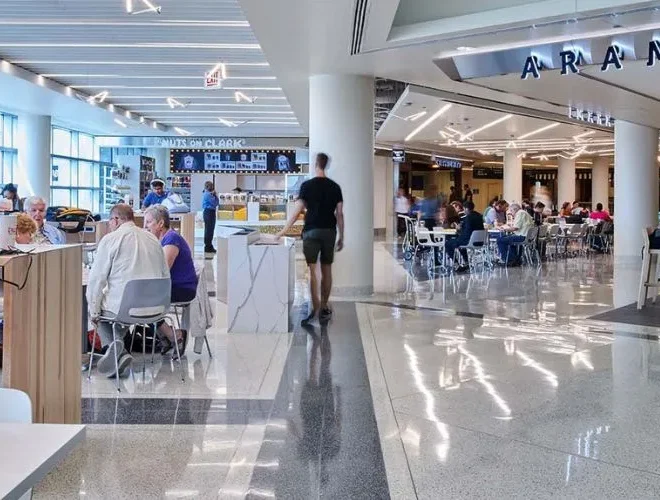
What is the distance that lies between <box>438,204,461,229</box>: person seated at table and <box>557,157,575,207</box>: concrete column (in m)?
15.5

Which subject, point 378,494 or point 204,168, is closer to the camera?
point 378,494

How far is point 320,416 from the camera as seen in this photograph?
4.03 metres

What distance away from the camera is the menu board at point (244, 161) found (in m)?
24.0

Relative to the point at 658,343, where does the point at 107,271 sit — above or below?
above

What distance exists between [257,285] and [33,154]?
13.6 meters

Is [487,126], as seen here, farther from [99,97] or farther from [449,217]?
[99,97]

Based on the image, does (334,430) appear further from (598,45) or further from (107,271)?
(598,45)

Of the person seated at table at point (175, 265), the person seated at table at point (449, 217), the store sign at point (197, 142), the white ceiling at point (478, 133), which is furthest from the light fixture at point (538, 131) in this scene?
Result: the person seated at table at point (175, 265)

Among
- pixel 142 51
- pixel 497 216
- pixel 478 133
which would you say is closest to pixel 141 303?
pixel 142 51

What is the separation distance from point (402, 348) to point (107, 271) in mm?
2508

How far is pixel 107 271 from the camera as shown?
4.75 m

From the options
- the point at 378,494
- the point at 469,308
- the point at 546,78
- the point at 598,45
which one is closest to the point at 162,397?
the point at 378,494

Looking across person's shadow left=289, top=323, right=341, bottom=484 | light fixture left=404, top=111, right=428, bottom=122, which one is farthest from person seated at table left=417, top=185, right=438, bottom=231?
person's shadow left=289, top=323, right=341, bottom=484

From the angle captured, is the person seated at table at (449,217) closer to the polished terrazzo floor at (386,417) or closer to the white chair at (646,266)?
the white chair at (646,266)
